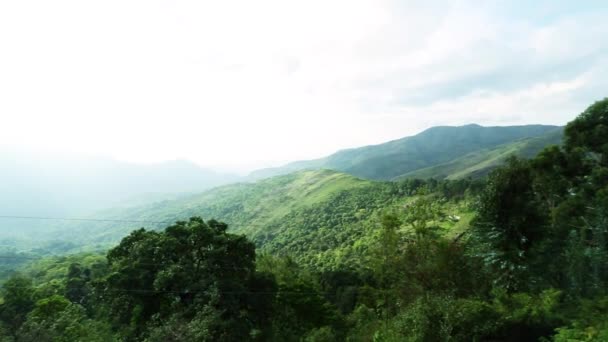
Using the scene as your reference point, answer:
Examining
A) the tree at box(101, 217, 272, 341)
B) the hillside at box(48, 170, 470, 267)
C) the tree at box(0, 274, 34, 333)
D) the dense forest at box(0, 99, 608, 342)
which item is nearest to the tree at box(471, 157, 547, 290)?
the dense forest at box(0, 99, 608, 342)

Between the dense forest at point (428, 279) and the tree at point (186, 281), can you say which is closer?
the dense forest at point (428, 279)

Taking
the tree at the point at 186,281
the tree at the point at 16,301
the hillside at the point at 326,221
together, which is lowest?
the hillside at the point at 326,221

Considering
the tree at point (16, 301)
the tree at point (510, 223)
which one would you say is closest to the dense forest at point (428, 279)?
the tree at point (510, 223)

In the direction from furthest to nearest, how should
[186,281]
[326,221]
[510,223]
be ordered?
1. [326,221]
2. [186,281]
3. [510,223]

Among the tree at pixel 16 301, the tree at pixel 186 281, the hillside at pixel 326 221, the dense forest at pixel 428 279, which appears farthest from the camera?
the hillside at pixel 326 221

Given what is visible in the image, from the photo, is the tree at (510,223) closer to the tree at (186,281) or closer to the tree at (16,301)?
the tree at (186,281)

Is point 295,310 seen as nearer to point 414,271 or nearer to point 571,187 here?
point 414,271

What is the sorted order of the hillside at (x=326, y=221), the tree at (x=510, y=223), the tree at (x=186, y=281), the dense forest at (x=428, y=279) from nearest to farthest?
1. the dense forest at (x=428, y=279)
2. the tree at (x=510, y=223)
3. the tree at (x=186, y=281)
4. the hillside at (x=326, y=221)

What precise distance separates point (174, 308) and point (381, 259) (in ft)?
45.9

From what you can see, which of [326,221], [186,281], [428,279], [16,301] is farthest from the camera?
[326,221]

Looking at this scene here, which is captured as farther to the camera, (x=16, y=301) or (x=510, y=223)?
(x=16, y=301)

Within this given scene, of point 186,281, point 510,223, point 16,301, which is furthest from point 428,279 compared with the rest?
point 16,301

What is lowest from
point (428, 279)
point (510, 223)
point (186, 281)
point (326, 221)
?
point (326, 221)

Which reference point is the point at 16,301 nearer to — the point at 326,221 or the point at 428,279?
the point at 428,279
